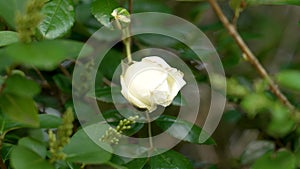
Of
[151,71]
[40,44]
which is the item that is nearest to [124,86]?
[151,71]

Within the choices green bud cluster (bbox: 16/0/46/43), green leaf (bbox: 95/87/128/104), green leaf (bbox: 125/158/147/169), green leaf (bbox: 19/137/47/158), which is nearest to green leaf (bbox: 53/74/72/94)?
green leaf (bbox: 95/87/128/104)

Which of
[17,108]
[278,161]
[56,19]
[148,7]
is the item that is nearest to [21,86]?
[17,108]

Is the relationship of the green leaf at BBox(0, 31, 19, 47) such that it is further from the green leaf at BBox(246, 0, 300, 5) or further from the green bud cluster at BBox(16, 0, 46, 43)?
the green leaf at BBox(246, 0, 300, 5)

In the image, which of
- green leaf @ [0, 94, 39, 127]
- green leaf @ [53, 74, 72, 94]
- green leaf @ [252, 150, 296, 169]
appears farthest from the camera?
green leaf @ [53, 74, 72, 94]

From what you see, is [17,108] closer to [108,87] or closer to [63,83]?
[108,87]

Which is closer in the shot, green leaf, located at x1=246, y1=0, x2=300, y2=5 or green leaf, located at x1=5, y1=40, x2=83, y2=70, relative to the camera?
green leaf, located at x1=5, y1=40, x2=83, y2=70

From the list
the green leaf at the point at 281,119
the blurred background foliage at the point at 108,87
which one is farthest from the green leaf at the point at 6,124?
the green leaf at the point at 281,119
